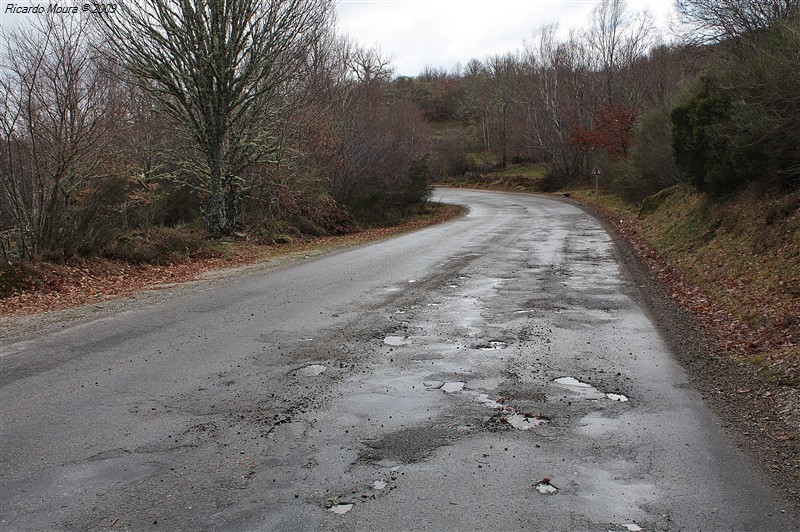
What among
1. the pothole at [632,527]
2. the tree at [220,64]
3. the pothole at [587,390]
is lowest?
the pothole at [587,390]

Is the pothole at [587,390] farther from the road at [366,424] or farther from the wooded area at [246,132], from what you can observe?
the wooded area at [246,132]

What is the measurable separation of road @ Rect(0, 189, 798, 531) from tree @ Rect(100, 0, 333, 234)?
1098 centimetres

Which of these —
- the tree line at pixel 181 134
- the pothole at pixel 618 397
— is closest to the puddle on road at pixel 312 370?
the pothole at pixel 618 397

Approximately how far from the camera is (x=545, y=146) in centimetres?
5784

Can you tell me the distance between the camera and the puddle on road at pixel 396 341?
767 centimetres

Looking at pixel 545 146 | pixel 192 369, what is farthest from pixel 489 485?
pixel 545 146

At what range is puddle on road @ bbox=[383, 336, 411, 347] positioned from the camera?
7.67 meters

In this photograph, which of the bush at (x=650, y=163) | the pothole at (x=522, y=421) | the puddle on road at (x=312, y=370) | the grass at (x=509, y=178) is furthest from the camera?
the grass at (x=509, y=178)

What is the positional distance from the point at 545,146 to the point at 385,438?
55802mm

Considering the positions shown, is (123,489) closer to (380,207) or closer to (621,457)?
(621,457)

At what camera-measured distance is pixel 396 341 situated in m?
7.82

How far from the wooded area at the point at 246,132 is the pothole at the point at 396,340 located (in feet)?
26.5

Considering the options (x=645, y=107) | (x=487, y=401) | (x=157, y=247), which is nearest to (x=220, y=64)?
(x=157, y=247)

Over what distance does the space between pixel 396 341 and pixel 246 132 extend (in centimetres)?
1499
